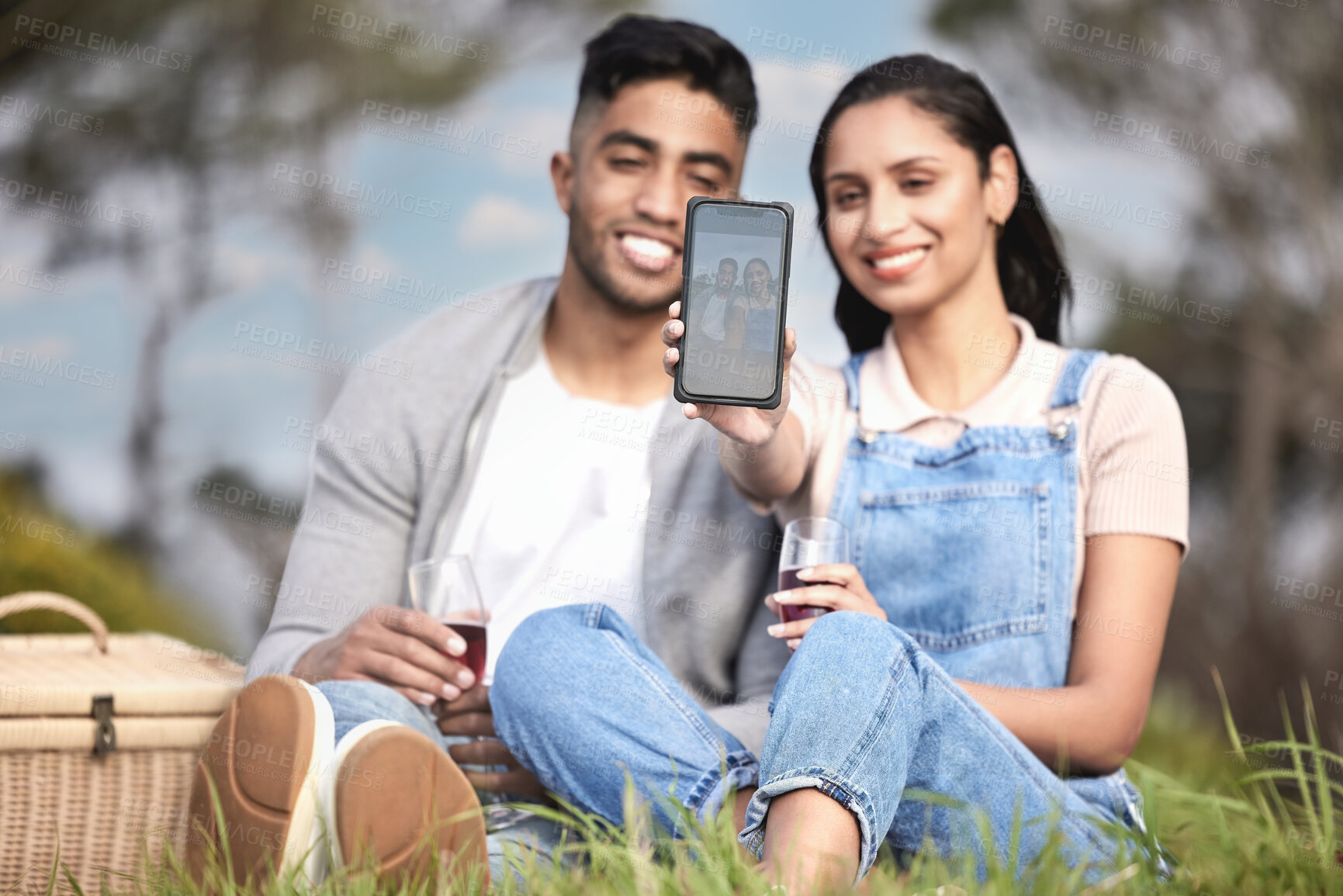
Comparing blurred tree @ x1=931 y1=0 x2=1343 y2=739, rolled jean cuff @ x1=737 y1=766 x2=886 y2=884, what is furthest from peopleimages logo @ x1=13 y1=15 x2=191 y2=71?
rolled jean cuff @ x1=737 y1=766 x2=886 y2=884

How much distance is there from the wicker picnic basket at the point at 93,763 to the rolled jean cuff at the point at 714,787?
731 mm

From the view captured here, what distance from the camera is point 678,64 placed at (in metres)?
2.21

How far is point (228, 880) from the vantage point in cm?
136

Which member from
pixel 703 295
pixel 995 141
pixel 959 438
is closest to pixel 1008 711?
pixel 959 438

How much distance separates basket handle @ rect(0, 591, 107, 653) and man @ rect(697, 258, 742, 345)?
46.7 inches

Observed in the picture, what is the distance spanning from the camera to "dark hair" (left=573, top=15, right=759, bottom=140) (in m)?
2.21

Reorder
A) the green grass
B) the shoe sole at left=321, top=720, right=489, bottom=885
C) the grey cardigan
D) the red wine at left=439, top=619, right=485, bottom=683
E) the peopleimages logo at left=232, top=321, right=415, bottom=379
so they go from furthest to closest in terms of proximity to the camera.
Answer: the peopleimages logo at left=232, top=321, right=415, bottom=379
the grey cardigan
the red wine at left=439, top=619, right=485, bottom=683
the shoe sole at left=321, top=720, right=489, bottom=885
the green grass

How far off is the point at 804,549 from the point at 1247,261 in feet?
10.9

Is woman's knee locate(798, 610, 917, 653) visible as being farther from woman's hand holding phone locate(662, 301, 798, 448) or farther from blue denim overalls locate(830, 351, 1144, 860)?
blue denim overalls locate(830, 351, 1144, 860)

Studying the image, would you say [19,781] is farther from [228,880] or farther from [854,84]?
[854,84]

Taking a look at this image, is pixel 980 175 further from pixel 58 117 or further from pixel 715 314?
pixel 58 117

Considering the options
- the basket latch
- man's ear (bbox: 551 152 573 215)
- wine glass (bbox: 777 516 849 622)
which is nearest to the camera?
wine glass (bbox: 777 516 849 622)

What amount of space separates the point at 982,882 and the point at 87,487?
410 centimetres

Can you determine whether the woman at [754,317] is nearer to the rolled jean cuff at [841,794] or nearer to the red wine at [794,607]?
the red wine at [794,607]
